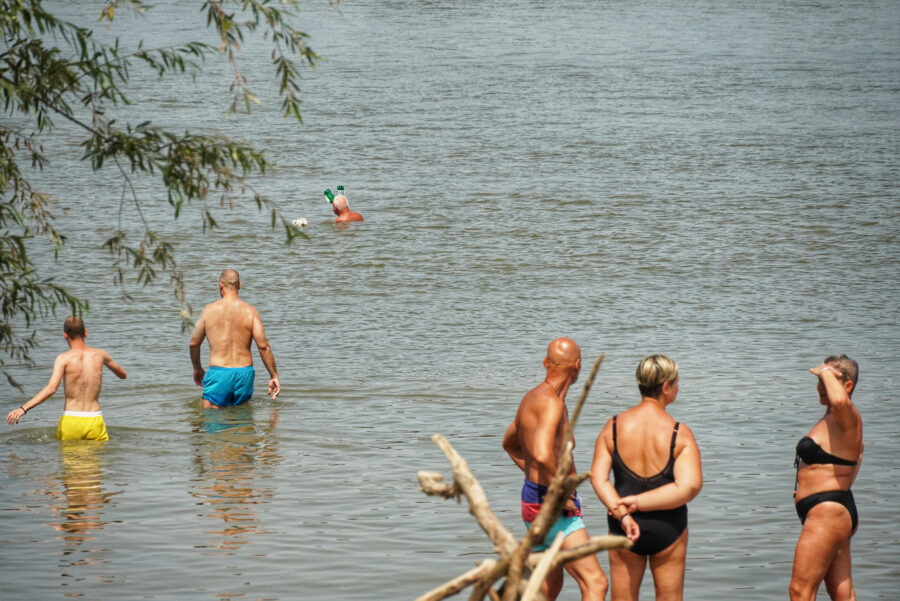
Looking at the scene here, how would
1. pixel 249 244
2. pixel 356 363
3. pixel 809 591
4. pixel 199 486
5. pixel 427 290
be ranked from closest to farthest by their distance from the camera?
pixel 809 591 → pixel 199 486 → pixel 356 363 → pixel 427 290 → pixel 249 244

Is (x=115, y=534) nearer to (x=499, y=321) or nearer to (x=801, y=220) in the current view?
(x=499, y=321)

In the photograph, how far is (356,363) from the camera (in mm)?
15383

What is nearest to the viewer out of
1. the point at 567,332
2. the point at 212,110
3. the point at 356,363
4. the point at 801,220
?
the point at 356,363

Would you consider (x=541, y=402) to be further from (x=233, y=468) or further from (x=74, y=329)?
(x=74, y=329)

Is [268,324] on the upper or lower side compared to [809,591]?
lower

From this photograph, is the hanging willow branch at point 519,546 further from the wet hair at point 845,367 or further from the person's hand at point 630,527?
the wet hair at point 845,367

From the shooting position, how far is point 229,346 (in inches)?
482

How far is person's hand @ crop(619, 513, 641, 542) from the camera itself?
6.15 m

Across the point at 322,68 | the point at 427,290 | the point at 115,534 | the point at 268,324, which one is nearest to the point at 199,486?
the point at 115,534

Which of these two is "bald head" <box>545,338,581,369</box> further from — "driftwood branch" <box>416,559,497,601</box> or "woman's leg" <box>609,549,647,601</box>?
"driftwood branch" <box>416,559,497,601</box>

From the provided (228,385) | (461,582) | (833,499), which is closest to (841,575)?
(833,499)

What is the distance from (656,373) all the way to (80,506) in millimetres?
5415

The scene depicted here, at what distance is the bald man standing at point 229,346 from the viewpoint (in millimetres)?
12086

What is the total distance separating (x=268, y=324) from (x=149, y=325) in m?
1.68
